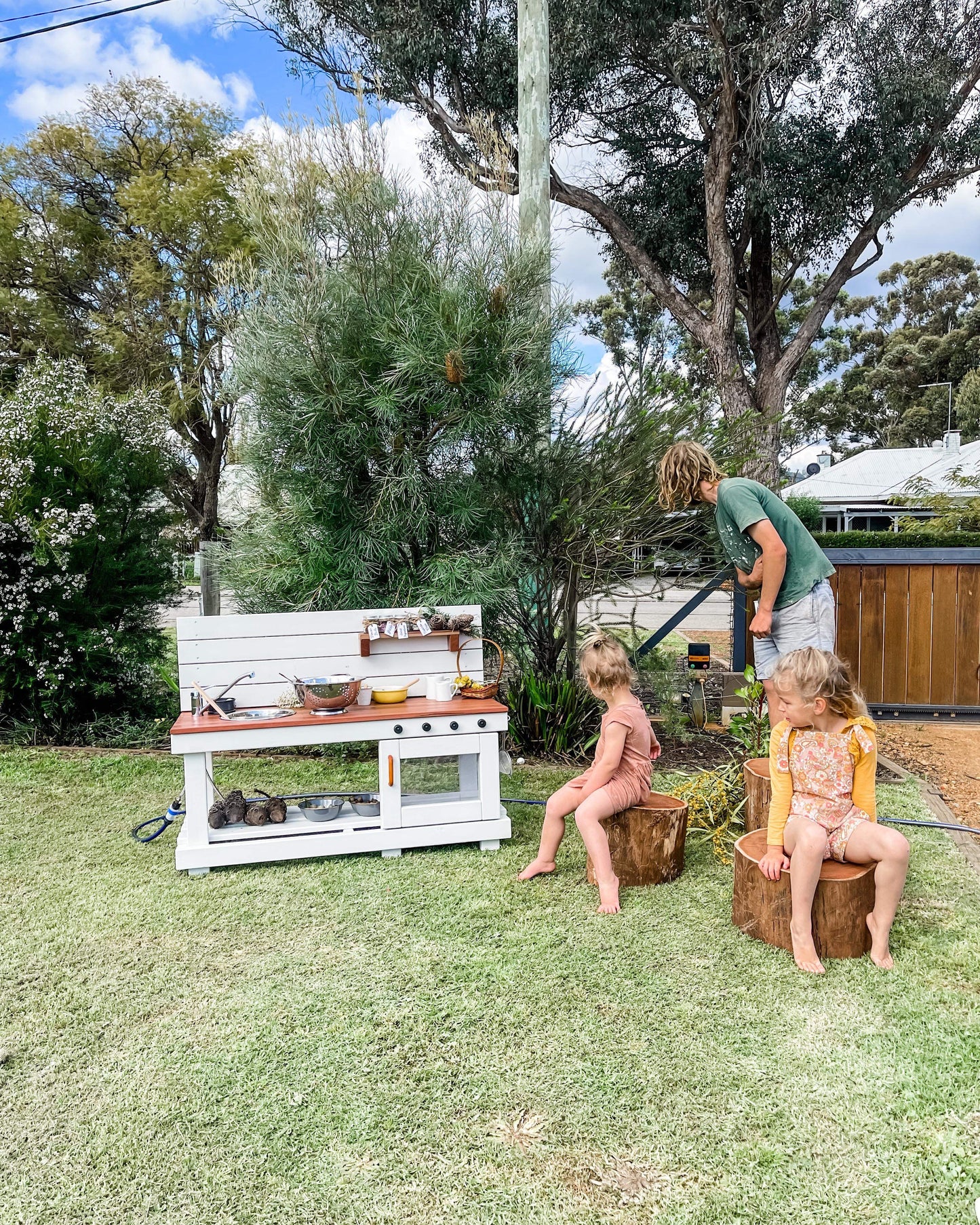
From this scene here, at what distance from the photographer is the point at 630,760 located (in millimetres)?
3088

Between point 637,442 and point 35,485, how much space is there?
3.77 metres

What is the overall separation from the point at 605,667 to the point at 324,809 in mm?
1408

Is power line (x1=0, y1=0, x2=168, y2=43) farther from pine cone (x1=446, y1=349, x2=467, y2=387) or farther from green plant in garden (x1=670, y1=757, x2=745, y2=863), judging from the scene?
green plant in garden (x1=670, y1=757, x2=745, y2=863)

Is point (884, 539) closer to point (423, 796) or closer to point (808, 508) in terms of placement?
point (808, 508)

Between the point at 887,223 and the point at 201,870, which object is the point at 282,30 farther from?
the point at 201,870

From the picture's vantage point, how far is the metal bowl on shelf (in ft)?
11.5

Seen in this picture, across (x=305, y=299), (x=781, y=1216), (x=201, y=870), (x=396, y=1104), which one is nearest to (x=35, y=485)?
(x=305, y=299)

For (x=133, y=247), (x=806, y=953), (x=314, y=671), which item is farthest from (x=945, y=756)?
(x=133, y=247)

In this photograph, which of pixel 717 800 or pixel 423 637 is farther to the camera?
pixel 423 637

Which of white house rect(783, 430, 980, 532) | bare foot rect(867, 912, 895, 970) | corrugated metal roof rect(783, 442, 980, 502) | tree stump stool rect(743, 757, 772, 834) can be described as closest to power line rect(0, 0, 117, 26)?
tree stump stool rect(743, 757, 772, 834)

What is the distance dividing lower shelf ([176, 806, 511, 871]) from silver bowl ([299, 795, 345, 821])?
4cm

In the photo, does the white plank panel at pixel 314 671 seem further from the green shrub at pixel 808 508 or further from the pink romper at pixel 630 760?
the green shrub at pixel 808 508

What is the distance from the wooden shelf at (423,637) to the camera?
3.86m

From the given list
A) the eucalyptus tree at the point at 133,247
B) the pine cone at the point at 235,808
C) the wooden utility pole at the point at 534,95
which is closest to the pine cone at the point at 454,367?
the wooden utility pole at the point at 534,95
